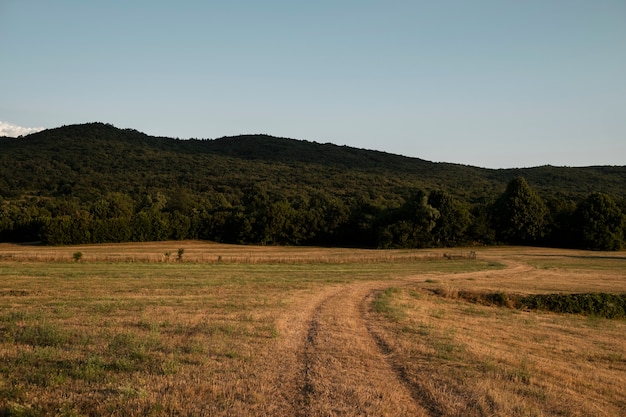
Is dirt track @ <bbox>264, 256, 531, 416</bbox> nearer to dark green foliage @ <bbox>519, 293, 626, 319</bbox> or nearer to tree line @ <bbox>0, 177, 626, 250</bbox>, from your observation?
dark green foliage @ <bbox>519, 293, 626, 319</bbox>

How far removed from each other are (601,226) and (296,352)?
80.9 meters

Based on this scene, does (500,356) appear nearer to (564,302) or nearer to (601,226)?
(564,302)

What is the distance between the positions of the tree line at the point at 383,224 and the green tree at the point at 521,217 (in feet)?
0.50

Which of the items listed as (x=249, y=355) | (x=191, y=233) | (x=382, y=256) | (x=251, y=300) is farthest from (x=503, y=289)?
(x=191, y=233)

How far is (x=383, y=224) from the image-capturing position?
278 ft

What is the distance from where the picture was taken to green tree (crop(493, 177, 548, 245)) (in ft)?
274

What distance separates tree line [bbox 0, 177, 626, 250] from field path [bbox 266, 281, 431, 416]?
216 feet

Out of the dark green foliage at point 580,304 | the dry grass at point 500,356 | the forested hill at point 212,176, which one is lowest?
the dark green foliage at point 580,304

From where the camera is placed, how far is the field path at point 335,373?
8.51 m

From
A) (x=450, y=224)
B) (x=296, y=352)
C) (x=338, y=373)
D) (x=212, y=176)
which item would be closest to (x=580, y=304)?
(x=296, y=352)

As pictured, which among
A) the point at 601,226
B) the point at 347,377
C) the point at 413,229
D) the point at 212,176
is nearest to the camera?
the point at 347,377

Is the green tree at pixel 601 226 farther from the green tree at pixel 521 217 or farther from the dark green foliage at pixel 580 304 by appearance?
the dark green foliage at pixel 580 304

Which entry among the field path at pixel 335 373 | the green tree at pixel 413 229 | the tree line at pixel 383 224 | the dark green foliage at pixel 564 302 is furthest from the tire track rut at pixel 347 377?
the tree line at pixel 383 224

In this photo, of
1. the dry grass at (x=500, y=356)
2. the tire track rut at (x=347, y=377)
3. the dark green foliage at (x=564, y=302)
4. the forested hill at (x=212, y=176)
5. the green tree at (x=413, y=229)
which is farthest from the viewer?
the forested hill at (x=212, y=176)
